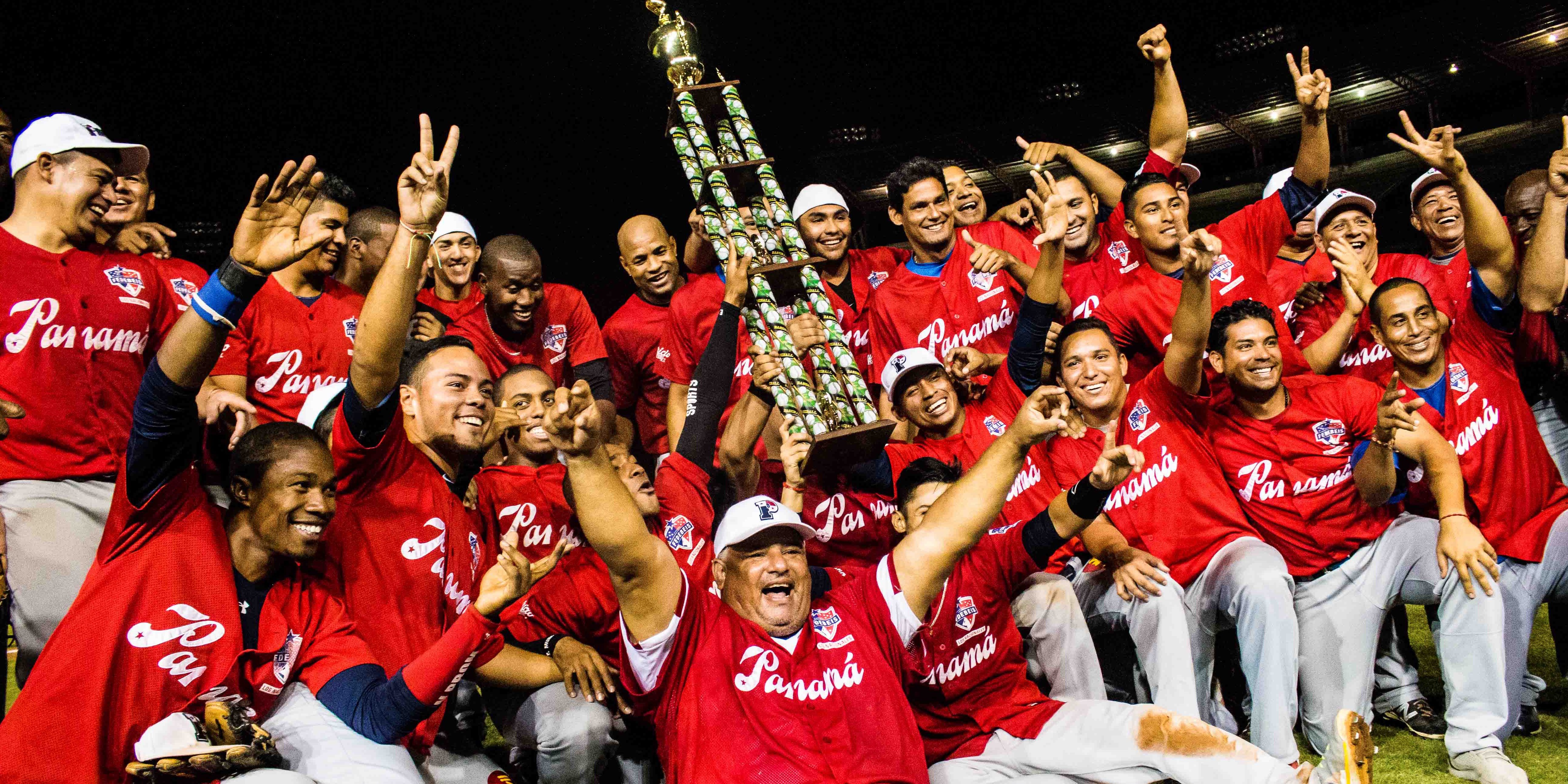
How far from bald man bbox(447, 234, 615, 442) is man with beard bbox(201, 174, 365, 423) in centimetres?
69

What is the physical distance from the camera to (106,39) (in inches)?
349

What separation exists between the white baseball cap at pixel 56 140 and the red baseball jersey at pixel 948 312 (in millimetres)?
3076

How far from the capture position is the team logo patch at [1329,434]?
4160mm

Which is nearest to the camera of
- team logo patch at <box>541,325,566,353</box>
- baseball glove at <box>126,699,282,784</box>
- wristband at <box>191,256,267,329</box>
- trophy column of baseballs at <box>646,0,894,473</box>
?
baseball glove at <box>126,699,282,784</box>

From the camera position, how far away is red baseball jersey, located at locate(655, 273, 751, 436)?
17.0 ft

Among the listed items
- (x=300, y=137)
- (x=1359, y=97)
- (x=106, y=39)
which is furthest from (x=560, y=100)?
(x=1359, y=97)

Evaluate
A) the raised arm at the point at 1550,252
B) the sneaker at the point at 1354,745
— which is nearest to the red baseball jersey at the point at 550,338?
the sneaker at the point at 1354,745

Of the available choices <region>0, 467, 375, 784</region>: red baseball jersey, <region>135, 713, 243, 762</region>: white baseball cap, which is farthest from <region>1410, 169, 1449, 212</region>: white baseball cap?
<region>135, 713, 243, 762</region>: white baseball cap

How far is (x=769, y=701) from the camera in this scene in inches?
113

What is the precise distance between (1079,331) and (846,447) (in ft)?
4.43

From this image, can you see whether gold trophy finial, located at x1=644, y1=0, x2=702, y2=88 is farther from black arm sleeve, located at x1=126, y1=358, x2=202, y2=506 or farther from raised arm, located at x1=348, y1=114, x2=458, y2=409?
black arm sleeve, located at x1=126, y1=358, x2=202, y2=506

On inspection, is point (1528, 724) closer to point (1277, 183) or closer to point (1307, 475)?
point (1307, 475)

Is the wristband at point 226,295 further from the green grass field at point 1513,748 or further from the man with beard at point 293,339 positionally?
the green grass field at point 1513,748

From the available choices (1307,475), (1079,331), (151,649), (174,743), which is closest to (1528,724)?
(1307,475)
